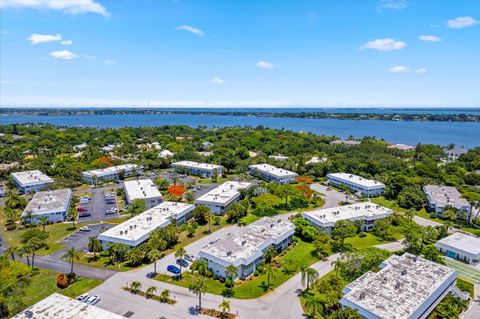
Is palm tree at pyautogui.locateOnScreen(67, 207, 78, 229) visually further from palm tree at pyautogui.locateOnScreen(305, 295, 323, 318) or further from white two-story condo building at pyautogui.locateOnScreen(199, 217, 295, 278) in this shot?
palm tree at pyautogui.locateOnScreen(305, 295, 323, 318)

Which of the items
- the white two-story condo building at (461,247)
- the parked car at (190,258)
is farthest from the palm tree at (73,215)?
the white two-story condo building at (461,247)

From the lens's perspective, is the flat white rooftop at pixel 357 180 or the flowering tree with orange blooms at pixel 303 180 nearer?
the flat white rooftop at pixel 357 180

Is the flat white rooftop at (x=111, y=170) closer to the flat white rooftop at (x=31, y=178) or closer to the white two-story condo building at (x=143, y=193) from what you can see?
the flat white rooftop at (x=31, y=178)

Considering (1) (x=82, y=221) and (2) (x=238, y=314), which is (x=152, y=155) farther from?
(2) (x=238, y=314)

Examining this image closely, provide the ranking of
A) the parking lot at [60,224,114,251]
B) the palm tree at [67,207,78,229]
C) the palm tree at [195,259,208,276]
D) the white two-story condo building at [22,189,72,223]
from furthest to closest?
the white two-story condo building at [22,189,72,223], the palm tree at [67,207,78,229], the parking lot at [60,224,114,251], the palm tree at [195,259,208,276]

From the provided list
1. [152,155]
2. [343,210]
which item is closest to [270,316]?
[343,210]

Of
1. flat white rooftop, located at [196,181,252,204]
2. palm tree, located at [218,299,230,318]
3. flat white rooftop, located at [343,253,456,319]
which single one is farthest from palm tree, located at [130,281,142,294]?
flat white rooftop, located at [196,181,252,204]
